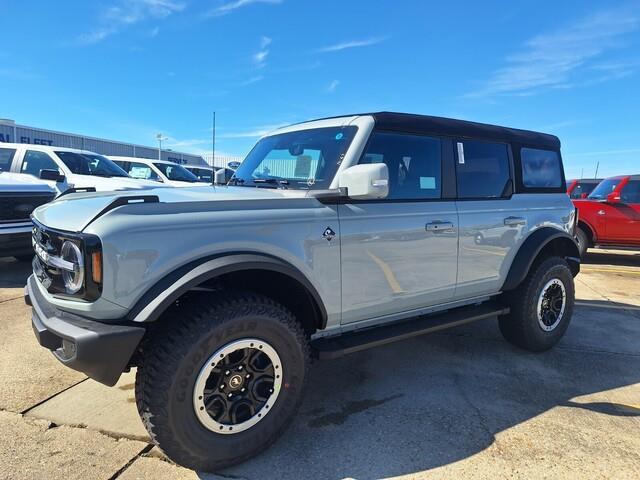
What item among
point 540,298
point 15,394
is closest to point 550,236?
point 540,298

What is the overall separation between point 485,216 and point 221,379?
2.46 m

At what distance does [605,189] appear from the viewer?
962 centimetres

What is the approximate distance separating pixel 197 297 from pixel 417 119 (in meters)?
2.10

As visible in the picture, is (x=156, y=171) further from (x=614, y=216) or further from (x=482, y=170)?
(x=614, y=216)

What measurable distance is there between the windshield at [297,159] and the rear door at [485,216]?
3.60ft

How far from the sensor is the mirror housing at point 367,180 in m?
2.58

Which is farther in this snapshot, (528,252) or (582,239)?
(582,239)

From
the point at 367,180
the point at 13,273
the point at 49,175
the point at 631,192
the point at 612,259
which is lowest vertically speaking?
the point at 612,259

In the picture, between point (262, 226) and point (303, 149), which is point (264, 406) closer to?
point (262, 226)

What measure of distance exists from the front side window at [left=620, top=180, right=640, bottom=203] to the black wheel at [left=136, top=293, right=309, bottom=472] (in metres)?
9.23

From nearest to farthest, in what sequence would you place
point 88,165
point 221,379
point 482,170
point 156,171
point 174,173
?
point 221,379 < point 482,170 < point 88,165 < point 156,171 < point 174,173

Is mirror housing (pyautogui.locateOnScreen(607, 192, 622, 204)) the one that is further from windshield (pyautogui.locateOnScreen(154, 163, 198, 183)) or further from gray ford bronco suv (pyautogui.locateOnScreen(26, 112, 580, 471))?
windshield (pyautogui.locateOnScreen(154, 163, 198, 183))

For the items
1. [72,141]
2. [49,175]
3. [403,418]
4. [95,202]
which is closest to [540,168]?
[403,418]

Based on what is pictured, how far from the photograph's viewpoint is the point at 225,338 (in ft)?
7.63
